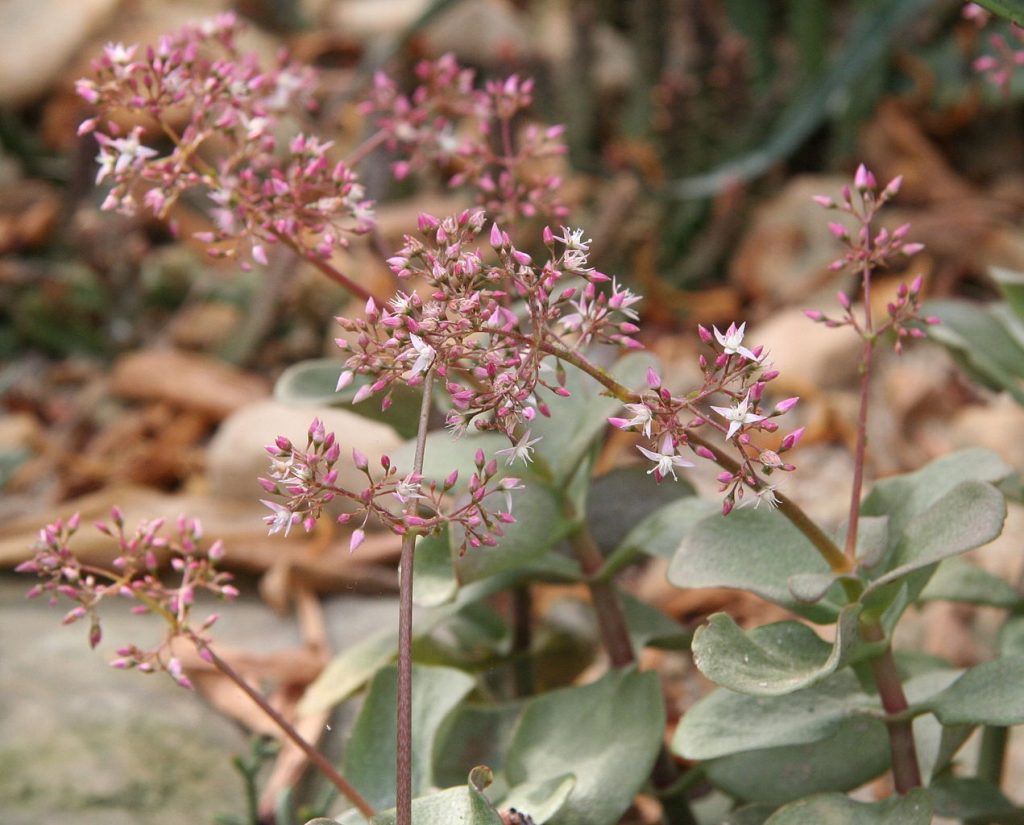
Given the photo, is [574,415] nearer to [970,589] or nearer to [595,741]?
[595,741]

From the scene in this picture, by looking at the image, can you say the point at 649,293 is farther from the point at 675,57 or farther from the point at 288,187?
the point at 288,187

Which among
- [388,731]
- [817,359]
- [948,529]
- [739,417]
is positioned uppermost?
[739,417]

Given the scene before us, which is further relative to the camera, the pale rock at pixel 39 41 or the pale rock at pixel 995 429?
the pale rock at pixel 39 41

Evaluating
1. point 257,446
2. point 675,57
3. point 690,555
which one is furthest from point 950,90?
point 690,555

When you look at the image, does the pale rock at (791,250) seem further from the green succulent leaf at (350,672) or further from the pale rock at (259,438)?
the green succulent leaf at (350,672)

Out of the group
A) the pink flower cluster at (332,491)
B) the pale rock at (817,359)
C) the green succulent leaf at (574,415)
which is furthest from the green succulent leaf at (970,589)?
the pale rock at (817,359)

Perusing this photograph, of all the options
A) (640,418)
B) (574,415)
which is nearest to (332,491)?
(640,418)

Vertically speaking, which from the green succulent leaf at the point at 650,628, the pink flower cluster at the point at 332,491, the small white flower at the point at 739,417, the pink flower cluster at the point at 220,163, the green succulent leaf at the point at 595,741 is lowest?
the green succulent leaf at the point at 595,741
